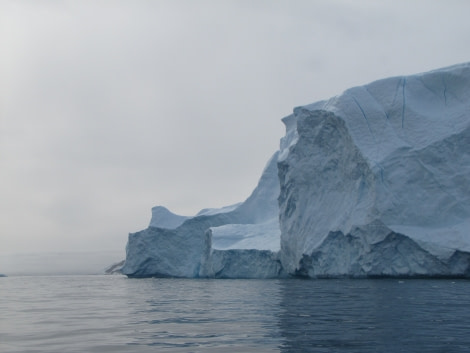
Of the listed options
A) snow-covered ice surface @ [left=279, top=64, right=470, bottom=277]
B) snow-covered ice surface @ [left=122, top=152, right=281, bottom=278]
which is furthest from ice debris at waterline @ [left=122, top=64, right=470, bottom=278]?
snow-covered ice surface @ [left=122, top=152, right=281, bottom=278]

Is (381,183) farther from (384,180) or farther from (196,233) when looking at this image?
(196,233)

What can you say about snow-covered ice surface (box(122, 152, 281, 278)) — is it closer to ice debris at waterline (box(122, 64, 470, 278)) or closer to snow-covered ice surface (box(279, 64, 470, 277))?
ice debris at waterline (box(122, 64, 470, 278))

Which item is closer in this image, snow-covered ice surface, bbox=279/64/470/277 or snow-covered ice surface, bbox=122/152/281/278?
snow-covered ice surface, bbox=279/64/470/277

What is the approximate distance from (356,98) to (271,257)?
8.67 meters

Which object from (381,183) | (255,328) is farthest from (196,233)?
(255,328)

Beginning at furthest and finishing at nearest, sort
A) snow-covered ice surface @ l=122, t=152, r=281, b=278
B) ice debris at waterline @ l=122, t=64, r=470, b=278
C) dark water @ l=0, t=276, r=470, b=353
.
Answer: snow-covered ice surface @ l=122, t=152, r=281, b=278 < ice debris at waterline @ l=122, t=64, r=470, b=278 < dark water @ l=0, t=276, r=470, b=353

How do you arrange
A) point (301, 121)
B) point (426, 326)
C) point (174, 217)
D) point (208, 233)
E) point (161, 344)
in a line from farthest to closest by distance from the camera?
point (174, 217) < point (208, 233) < point (301, 121) < point (426, 326) < point (161, 344)

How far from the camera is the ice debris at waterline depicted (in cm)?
1962

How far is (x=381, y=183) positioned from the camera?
20.5 meters

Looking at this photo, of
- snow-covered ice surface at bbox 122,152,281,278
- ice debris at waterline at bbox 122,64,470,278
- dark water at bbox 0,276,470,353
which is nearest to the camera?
dark water at bbox 0,276,470,353

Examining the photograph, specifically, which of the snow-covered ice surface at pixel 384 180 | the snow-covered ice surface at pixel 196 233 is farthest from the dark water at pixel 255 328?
the snow-covered ice surface at pixel 196 233

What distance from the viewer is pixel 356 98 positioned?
22.3 meters

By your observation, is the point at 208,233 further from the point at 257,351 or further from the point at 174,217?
the point at 257,351

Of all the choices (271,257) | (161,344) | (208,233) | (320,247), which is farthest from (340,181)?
(161,344)
